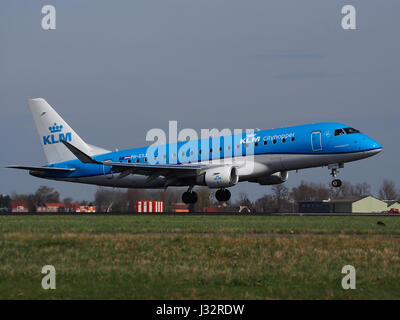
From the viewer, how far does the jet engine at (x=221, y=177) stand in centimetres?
4916

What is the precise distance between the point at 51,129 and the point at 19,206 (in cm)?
3110

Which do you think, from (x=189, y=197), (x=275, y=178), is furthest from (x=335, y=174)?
(x=189, y=197)

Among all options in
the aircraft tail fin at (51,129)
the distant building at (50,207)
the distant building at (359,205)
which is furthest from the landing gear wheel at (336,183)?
the distant building at (359,205)

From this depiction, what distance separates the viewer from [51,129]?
61.9m

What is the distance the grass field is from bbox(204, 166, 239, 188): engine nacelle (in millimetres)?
22788

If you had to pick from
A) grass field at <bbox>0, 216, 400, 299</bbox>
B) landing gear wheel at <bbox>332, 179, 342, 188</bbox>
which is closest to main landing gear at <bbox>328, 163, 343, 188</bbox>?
landing gear wheel at <bbox>332, 179, 342, 188</bbox>

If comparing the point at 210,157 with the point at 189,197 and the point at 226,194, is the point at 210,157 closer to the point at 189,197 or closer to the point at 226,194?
the point at 226,194

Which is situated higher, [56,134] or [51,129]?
[51,129]

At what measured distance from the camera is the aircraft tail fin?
61.7m

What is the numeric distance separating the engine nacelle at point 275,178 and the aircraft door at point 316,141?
7.60 m

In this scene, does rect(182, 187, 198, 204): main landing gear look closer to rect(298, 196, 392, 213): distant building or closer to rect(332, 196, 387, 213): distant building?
rect(298, 196, 392, 213): distant building

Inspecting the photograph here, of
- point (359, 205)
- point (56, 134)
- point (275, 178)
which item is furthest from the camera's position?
point (359, 205)

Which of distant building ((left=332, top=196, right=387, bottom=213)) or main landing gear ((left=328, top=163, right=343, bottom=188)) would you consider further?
distant building ((left=332, top=196, right=387, bottom=213))
